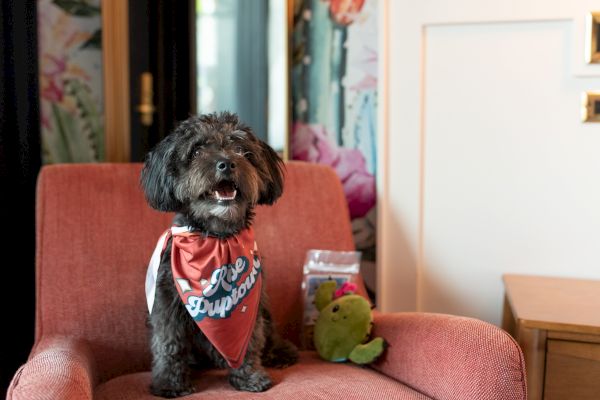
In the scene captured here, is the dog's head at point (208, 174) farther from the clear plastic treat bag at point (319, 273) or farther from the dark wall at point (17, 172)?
the dark wall at point (17, 172)

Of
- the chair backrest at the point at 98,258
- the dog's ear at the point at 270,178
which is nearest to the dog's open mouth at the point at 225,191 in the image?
the dog's ear at the point at 270,178

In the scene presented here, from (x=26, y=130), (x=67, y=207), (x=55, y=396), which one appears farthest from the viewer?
(x=26, y=130)

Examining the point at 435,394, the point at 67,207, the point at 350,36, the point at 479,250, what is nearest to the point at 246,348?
the point at 435,394

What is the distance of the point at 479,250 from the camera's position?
2.12 m

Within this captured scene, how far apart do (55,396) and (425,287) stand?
1.27 m

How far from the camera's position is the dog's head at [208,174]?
1486 mm

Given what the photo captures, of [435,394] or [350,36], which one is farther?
[350,36]

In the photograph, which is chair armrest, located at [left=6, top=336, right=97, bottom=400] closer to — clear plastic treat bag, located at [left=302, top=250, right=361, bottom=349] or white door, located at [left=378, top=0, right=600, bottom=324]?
clear plastic treat bag, located at [left=302, top=250, right=361, bottom=349]

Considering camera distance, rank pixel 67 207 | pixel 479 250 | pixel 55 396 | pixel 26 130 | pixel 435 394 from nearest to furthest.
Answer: pixel 55 396, pixel 435 394, pixel 67 207, pixel 26 130, pixel 479 250

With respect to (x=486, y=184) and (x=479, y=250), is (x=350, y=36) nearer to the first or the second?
(x=486, y=184)

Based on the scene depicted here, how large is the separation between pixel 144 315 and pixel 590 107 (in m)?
1.39

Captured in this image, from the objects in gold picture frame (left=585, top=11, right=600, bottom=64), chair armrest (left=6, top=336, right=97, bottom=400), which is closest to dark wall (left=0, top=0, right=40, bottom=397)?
chair armrest (left=6, top=336, right=97, bottom=400)

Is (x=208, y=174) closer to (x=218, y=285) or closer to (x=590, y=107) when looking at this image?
(x=218, y=285)

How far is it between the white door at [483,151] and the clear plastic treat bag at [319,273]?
0.82 ft
